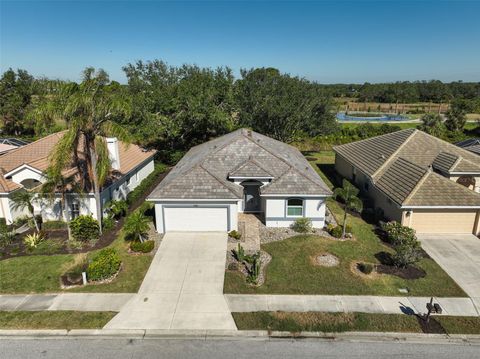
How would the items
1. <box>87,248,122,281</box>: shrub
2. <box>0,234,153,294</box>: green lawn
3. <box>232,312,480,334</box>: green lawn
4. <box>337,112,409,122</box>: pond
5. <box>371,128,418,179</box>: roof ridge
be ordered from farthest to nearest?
1. <box>337,112,409,122</box>: pond
2. <box>371,128,418,179</box>: roof ridge
3. <box>87,248,122,281</box>: shrub
4. <box>0,234,153,294</box>: green lawn
5. <box>232,312,480,334</box>: green lawn

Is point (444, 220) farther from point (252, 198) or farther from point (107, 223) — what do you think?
point (107, 223)

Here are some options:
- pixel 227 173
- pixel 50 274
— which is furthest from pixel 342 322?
pixel 50 274

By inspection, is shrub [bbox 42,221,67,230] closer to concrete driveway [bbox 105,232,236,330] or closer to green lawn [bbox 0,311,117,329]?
concrete driveway [bbox 105,232,236,330]

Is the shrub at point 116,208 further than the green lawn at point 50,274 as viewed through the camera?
Yes

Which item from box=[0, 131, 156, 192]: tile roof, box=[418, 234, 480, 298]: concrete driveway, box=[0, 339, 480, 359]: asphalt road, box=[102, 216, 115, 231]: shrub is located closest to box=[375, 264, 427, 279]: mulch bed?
box=[418, 234, 480, 298]: concrete driveway

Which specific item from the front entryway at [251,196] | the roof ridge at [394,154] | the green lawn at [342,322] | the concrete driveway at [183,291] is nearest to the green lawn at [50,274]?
the concrete driveway at [183,291]

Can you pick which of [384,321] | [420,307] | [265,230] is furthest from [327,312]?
[265,230]

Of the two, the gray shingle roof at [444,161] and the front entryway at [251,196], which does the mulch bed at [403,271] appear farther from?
the gray shingle roof at [444,161]
